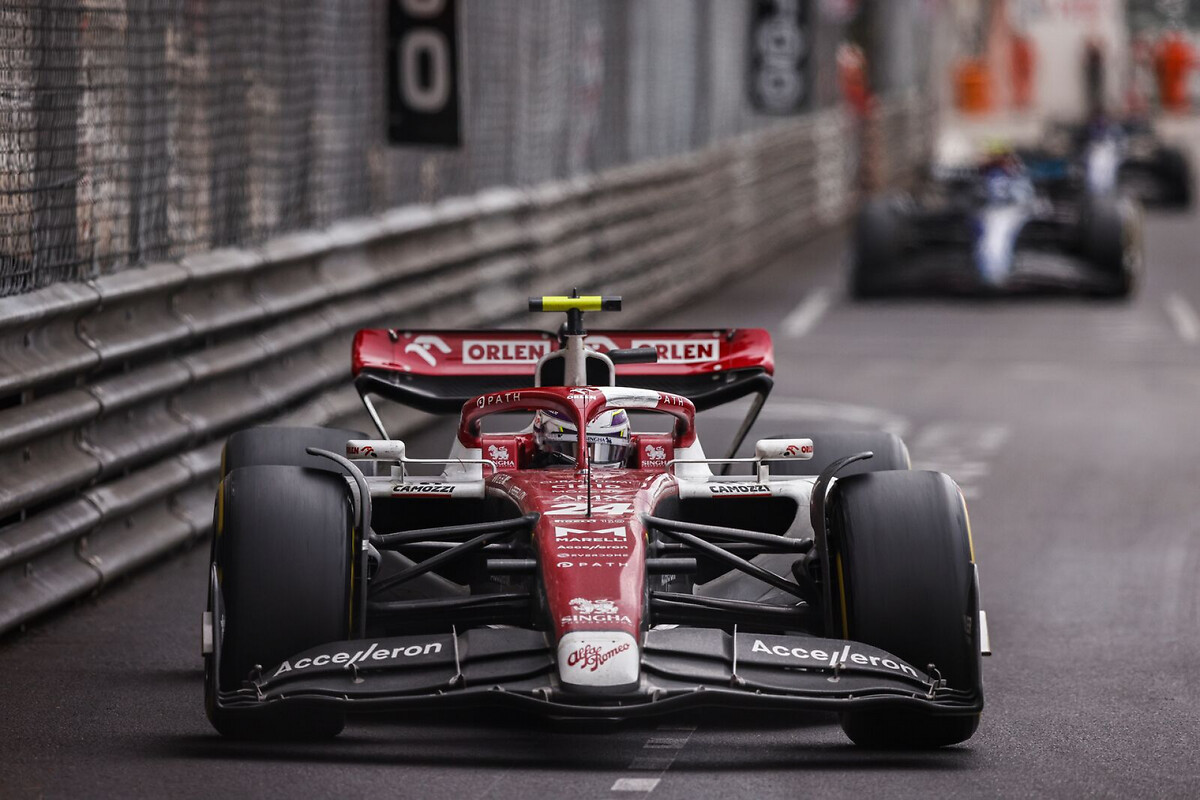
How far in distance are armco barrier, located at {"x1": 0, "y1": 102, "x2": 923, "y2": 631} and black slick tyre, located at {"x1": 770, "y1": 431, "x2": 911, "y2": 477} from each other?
2.46m

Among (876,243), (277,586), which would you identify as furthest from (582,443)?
(876,243)

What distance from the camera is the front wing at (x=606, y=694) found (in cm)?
560

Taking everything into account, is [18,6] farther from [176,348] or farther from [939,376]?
[939,376]

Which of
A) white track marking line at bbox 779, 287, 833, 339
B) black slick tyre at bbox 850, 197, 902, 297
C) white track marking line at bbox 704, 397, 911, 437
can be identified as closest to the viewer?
white track marking line at bbox 704, 397, 911, 437

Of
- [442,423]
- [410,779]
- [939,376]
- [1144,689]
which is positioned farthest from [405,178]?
[410,779]

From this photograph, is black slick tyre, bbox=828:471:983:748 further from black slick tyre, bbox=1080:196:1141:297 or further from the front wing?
black slick tyre, bbox=1080:196:1141:297

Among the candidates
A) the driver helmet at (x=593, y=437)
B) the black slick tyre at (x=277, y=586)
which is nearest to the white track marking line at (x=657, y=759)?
the black slick tyre at (x=277, y=586)

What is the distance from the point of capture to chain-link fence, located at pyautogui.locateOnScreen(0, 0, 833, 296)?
8281 mm

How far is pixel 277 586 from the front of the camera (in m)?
5.97

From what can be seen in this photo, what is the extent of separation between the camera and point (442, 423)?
13.2 m

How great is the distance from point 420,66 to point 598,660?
7.37m

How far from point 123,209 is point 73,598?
185 centimetres

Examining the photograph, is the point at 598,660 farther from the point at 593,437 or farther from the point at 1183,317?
the point at 1183,317

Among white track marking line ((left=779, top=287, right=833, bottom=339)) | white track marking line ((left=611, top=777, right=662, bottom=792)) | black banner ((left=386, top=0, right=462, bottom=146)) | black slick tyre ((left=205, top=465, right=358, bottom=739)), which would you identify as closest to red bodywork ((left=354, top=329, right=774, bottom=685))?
white track marking line ((left=611, top=777, right=662, bottom=792))
